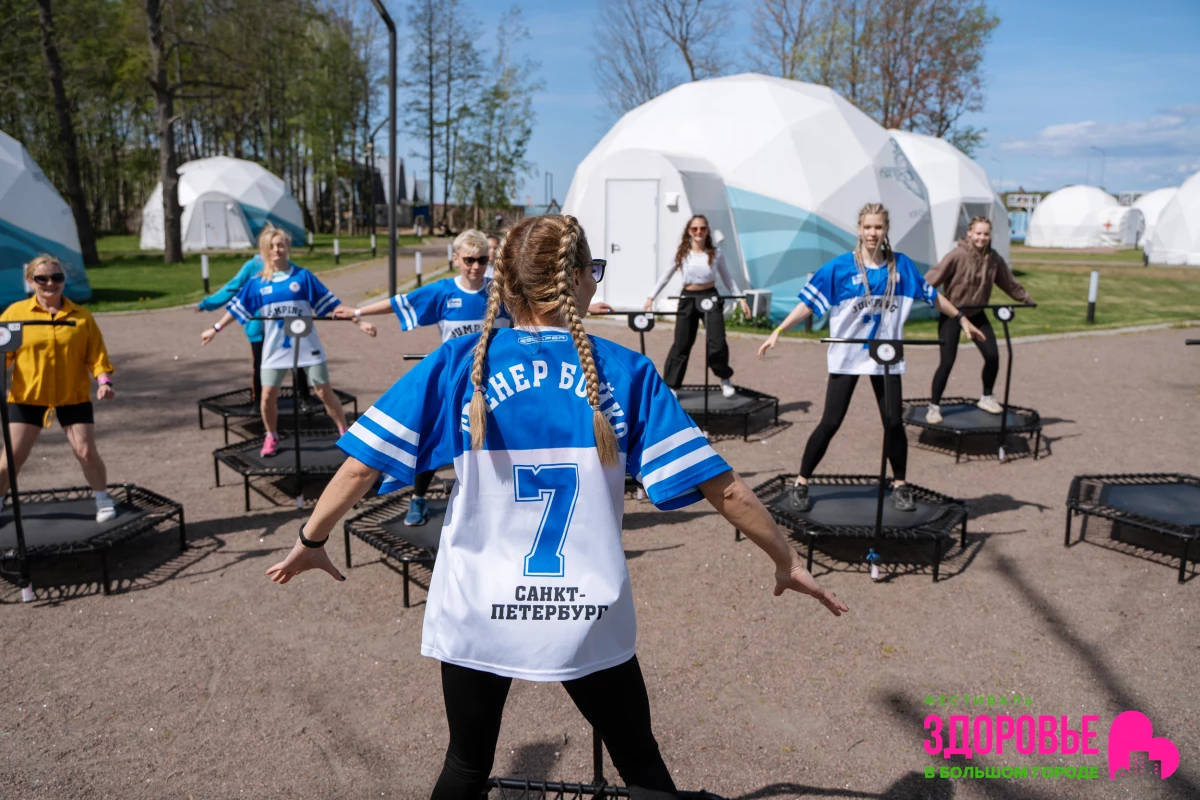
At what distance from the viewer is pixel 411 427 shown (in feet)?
6.97

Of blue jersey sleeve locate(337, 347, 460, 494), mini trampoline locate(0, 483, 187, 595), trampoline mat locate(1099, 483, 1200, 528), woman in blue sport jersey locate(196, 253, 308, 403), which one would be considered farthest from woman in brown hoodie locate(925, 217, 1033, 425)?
blue jersey sleeve locate(337, 347, 460, 494)

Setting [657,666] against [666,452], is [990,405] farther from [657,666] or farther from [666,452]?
[666,452]

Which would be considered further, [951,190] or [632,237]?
[951,190]

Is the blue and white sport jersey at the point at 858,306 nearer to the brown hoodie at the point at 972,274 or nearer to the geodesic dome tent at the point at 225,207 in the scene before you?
the brown hoodie at the point at 972,274

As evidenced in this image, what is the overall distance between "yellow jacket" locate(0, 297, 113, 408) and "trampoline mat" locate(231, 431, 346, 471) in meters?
1.45

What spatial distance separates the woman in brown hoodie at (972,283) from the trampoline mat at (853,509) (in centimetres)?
252

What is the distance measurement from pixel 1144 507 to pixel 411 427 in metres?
5.40

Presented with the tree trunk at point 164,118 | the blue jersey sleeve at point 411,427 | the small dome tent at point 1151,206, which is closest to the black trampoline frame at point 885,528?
the blue jersey sleeve at point 411,427

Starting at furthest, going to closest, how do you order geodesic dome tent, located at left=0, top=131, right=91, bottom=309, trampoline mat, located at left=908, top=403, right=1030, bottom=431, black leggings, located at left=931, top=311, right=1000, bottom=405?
geodesic dome tent, located at left=0, top=131, right=91, bottom=309 < black leggings, located at left=931, top=311, right=1000, bottom=405 < trampoline mat, located at left=908, top=403, right=1030, bottom=431

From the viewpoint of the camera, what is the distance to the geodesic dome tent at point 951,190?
74.3ft

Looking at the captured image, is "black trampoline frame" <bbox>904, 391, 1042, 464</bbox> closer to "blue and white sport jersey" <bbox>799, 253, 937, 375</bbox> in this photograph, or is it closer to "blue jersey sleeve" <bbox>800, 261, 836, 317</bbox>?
"blue and white sport jersey" <bbox>799, 253, 937, 375</bbox>

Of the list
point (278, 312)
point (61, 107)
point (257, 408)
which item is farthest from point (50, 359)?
point (61, 107)

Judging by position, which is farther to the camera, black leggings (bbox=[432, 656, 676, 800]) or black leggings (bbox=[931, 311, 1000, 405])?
black leggings (bbox=[931, 311, 1000, 405])

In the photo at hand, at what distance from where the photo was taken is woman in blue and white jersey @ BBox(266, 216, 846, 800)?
2098 mm
